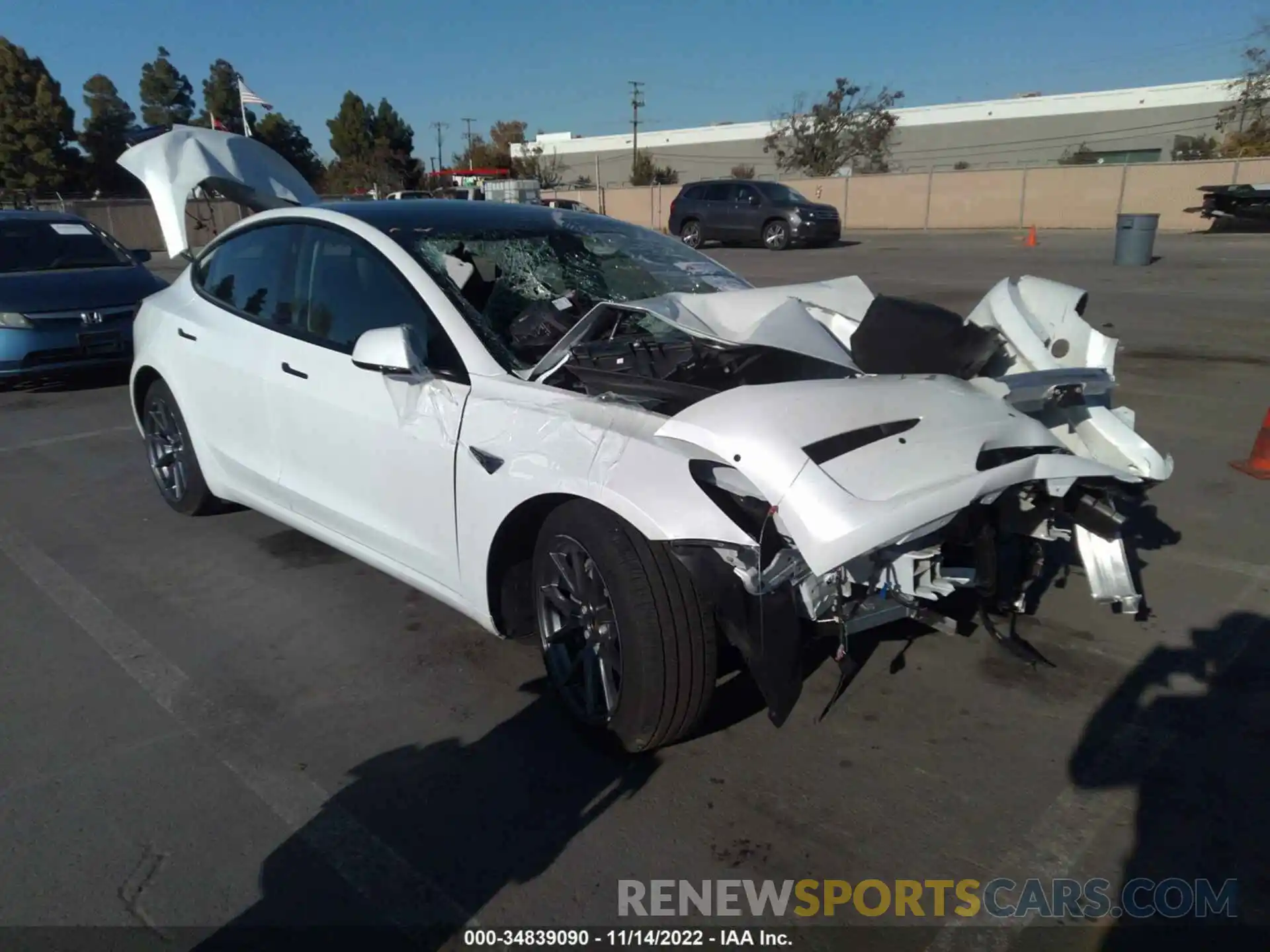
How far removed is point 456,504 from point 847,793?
1.59 meters

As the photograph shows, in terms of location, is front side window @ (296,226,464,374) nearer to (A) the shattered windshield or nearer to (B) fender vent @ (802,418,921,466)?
(A) the shattered windshield

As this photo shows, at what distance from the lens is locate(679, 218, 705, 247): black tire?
27.9 meters

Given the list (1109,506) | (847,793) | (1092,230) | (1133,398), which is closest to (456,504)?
(847,793)

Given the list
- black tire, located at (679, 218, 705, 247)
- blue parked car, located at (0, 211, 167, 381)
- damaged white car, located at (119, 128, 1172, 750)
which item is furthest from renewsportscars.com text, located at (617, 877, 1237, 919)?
black tire, located at (679, 218, 705, 247)

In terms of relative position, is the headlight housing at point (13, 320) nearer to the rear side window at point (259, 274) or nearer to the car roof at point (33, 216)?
the car roof at point (33, 216)

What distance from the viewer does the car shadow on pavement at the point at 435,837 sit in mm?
2389

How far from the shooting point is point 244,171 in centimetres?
625

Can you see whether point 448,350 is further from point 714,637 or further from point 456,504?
point 714,637

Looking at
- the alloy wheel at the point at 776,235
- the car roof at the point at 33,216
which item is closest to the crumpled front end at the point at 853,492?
the car roof at the point at 33,216

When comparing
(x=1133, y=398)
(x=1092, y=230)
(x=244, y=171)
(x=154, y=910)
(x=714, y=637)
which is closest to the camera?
(x=154, y=910)

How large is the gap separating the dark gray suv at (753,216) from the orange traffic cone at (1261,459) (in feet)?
69.4

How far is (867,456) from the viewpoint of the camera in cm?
251

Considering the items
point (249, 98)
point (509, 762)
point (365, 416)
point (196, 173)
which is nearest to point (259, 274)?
point (365, 416)

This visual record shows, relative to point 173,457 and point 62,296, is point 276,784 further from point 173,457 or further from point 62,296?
point 62,296
